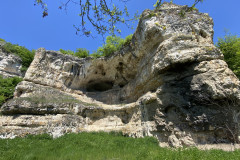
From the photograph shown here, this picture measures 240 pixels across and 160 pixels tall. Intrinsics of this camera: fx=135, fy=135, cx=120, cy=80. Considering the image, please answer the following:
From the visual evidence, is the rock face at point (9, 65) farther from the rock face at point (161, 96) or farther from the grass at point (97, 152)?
the grass at point (97, 152)

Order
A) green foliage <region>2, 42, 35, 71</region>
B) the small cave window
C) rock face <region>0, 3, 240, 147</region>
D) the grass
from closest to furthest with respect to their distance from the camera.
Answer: the grass, rock face <region>0, 3, 240, 147</region>, the small cave window, green foliage <region>2, 42, 35, 71</region>

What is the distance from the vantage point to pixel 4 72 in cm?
2047

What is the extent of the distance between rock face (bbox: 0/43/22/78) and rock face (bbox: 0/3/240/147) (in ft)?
26.8

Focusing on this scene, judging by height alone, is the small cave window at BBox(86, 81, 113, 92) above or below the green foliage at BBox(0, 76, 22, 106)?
above

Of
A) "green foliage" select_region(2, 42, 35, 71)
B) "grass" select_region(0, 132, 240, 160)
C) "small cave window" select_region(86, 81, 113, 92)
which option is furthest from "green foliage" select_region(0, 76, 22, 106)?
"grass" select_region(0, 132, 240, 160)

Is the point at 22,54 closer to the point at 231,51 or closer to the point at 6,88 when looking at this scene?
the point at 6,88

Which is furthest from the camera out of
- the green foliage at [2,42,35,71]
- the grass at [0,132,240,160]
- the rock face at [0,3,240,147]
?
the green foliage at [2,42,35,71]

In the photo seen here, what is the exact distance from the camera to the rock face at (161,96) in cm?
787

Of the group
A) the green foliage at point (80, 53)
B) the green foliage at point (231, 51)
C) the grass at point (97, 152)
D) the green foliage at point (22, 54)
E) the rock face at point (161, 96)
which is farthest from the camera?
the green foliage at point (80, 53)

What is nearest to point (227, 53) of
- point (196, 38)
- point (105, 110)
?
→ point (196, 38)

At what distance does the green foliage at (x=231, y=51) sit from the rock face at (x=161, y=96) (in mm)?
6661

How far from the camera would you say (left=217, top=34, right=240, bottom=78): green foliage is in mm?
14345

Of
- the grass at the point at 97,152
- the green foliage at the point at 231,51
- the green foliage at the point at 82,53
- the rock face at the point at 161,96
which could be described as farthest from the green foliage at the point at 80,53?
the green foliage at the point at 231,51

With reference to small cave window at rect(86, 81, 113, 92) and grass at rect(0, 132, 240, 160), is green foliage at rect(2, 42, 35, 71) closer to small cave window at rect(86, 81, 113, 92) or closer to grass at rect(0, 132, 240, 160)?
small cave window at rect(86, 81, 113, 92)
